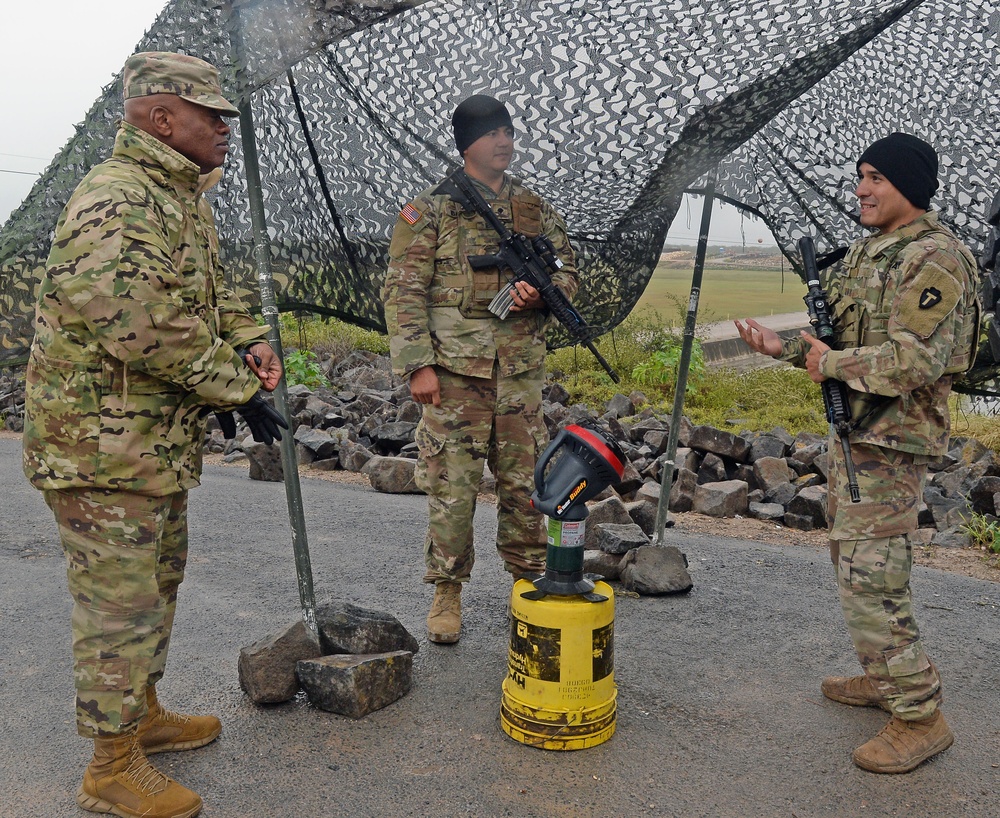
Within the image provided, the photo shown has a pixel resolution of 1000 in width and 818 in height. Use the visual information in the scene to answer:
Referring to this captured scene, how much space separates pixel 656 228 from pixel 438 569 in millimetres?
1971

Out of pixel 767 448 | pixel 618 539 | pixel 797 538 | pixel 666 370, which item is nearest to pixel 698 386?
pixel 666 370

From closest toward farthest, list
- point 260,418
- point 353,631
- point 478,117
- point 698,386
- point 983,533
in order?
point 260,418
point 353,631
point 478,117
point 983,533
point 698,386

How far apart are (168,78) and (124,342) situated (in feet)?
2.43

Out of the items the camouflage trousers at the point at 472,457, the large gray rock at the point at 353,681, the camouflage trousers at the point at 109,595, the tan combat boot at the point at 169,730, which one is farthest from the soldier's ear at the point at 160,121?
the large gray rock at the point at 353,681

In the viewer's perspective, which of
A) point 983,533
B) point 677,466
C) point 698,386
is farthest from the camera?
point 698,386

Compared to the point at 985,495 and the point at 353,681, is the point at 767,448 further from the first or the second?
the point at 353,681

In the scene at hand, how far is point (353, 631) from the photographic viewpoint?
344 cm

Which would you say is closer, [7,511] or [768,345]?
[768,345]

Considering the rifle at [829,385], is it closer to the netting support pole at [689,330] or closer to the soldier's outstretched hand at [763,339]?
the soldier's outstretched hand at [763,339]

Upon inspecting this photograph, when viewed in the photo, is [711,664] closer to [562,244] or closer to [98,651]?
[562,244]

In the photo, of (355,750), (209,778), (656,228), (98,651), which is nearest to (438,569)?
(355,750)

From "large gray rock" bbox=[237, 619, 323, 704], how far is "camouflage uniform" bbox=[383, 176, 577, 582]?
0.72 meters

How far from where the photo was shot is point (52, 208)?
10.1 ft

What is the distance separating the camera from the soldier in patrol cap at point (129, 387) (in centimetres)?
240
